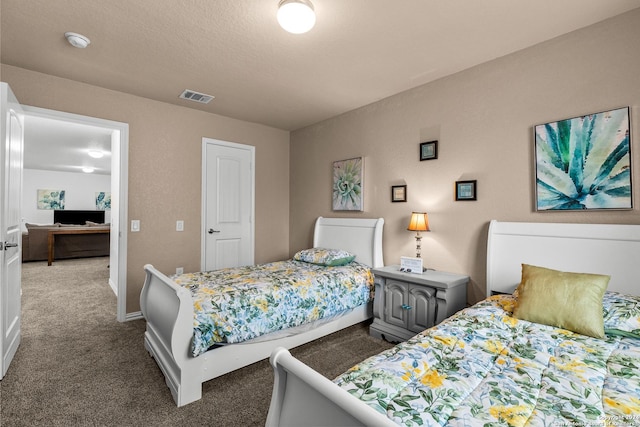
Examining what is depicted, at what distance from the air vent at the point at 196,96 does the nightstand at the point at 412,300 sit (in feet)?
8.78

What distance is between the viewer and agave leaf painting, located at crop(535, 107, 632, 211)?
204 cm

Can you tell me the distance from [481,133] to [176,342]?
114 inches

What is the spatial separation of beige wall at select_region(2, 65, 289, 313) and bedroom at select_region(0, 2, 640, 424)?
12 millimetres

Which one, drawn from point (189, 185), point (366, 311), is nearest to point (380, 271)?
point (366, 311)

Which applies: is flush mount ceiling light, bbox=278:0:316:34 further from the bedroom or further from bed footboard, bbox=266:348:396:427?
bed footboard, bbox=266:348:396:427

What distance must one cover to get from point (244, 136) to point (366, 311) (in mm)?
2879

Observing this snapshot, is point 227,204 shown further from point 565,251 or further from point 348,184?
point 565,251

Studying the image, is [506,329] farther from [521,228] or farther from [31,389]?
[31,389]

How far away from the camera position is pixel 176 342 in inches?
76.0

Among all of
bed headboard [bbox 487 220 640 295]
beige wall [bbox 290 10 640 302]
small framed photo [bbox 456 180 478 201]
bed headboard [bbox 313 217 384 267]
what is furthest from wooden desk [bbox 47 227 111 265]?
bed headboard [bbox 487 220 640 295]

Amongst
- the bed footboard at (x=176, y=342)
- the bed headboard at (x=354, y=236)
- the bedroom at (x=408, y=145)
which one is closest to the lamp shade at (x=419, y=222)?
the bedroom at (x=408, y=145)

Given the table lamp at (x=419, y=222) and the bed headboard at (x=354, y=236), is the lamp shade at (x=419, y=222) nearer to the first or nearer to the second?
the table lamp at (x=419, y=222)

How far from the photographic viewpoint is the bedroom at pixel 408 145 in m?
2.24

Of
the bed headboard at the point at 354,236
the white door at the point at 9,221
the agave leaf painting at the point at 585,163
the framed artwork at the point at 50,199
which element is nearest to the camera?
the agave leaf painting at the point at 585,163
